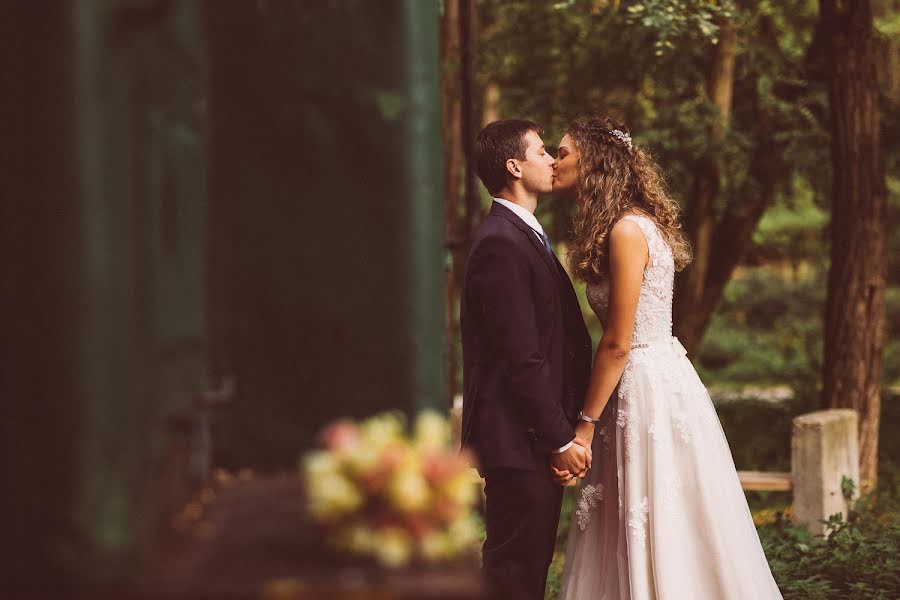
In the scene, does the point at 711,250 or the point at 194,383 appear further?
the point at 711,250

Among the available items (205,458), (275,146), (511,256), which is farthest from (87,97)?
(511,256)

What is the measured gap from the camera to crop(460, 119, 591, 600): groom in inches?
154

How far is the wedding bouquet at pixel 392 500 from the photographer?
2.09 m

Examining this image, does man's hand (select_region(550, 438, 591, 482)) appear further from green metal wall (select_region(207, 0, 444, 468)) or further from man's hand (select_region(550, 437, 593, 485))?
green metal wall (select_region(207, 0, 444, 468))

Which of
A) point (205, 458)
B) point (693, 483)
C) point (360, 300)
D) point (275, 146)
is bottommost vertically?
point (693, 483)

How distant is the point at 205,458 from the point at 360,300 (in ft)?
1.57

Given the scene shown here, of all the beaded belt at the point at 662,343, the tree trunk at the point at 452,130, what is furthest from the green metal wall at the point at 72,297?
the tree trunk at the point at 452,130

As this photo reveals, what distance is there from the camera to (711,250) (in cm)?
962

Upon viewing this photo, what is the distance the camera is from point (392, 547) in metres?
2.06

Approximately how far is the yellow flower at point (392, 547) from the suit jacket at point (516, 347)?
6.01ft

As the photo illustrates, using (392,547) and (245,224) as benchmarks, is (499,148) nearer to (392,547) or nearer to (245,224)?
(245,224)

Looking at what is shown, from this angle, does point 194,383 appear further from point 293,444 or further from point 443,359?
point 443,359

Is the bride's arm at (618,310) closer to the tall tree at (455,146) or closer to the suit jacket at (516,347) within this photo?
the suit jacket at (516,347)

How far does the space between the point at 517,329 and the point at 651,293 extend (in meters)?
0.82
